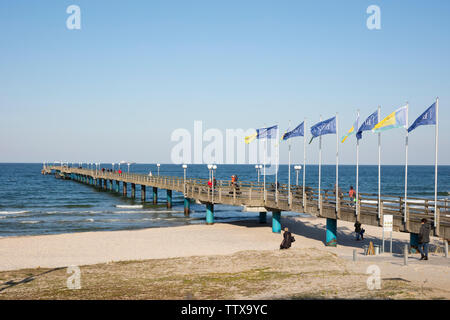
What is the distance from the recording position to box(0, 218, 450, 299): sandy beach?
1463 cm

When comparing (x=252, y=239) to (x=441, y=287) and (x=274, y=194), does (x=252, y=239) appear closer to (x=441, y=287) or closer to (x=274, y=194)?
(x=274, y=194)

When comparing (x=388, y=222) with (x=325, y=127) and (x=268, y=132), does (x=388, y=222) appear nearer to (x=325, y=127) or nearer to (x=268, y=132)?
(x=325, y=127)

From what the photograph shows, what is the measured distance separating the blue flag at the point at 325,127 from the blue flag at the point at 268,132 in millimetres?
3465

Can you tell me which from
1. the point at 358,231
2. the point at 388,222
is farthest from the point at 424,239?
the point at 358,231

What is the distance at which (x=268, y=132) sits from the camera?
1102 inches

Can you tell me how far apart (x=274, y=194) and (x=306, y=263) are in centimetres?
1290

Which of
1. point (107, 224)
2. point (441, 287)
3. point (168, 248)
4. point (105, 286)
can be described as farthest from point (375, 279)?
point (107, 224)

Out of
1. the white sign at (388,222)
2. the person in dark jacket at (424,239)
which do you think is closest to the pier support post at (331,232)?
the white sign at (388,222)

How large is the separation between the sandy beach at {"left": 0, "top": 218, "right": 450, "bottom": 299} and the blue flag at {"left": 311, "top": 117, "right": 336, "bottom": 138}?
6.07 metres

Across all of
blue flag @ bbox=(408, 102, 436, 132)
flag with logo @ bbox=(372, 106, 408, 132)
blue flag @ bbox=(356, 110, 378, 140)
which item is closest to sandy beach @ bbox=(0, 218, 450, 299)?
blue flag @ bbox=(408, 102, 436, 132)

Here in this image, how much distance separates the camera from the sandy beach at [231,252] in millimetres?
14634

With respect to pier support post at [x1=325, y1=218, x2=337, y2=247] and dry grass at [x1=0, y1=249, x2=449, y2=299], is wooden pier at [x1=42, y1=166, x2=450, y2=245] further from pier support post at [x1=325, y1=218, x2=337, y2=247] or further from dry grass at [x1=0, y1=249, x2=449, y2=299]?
dry grass at [x1=0, y1=249, x2=449, y2=299]

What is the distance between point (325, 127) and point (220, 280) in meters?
12.2

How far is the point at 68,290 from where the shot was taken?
44.9 feet
